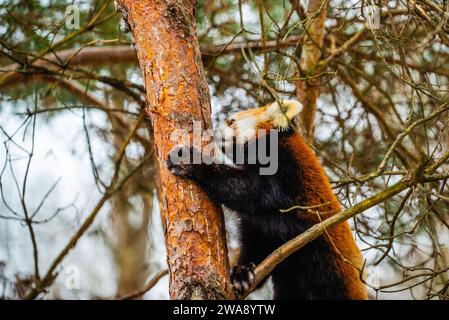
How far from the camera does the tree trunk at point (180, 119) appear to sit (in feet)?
8.00

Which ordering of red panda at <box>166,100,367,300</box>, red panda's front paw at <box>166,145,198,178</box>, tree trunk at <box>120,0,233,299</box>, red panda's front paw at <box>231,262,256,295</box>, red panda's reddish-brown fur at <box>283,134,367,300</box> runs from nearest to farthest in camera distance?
tree trunk at <box>120,0,233,299</box> < red panda's front paw at <box>166,145,198,178</box> < red panda's front paw at <box>231,262,256,295</box> < red panda at <box>166,100,367,300</box> < red panda's reddish-brown fur at <box>283,134,367,300</box>

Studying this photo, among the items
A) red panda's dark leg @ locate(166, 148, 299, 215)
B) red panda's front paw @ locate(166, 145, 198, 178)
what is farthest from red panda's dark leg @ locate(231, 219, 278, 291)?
red panda's front paw @ locate(166, 145, 198, 178)

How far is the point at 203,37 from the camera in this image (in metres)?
4.67

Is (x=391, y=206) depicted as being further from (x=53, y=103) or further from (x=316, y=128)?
(x=53, y=103)

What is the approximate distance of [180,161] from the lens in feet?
8.80

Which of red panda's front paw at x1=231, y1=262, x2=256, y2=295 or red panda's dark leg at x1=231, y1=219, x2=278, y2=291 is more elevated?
red panda's dark leg at x1=231, y1=219, x2=278, y2=291

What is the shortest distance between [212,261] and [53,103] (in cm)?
347

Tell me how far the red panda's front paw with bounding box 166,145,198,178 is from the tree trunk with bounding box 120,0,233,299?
3 centimetres

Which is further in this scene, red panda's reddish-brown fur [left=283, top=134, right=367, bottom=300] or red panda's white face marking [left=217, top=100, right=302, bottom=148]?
red panda's white face marking [left=217, top=100, right=302, bottom=148]

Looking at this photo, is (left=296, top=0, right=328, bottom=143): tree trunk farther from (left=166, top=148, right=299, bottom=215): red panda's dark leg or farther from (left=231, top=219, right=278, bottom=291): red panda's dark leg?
(left=231, top=219, right=278, bottom=291): red panda's dark leg

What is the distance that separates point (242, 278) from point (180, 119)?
1.04 meters

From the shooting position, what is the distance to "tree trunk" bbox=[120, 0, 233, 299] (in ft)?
8.00

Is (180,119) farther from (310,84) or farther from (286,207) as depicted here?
(310,84)
